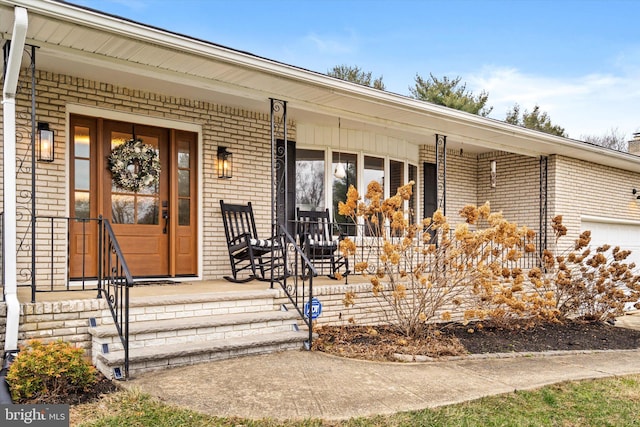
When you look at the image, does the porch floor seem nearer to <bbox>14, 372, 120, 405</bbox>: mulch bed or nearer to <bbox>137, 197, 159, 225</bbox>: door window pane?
<bbox>137, 197, 159, 225</bbox>: door window pane

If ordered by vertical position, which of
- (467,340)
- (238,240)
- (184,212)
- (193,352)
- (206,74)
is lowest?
(467,340)

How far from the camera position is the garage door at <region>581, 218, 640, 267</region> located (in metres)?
10.3

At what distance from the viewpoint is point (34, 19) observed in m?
3.92

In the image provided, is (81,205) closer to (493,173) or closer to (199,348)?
(199,348)

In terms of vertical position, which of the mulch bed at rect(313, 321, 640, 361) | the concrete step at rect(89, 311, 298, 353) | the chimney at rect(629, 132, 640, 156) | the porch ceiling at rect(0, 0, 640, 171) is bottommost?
the mulch bed at rect(313, 321, 640, 361)

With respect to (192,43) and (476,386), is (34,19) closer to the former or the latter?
(192,43)

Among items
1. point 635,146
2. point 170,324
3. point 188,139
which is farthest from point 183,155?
point 635,146

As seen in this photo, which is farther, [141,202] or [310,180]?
[310,180]

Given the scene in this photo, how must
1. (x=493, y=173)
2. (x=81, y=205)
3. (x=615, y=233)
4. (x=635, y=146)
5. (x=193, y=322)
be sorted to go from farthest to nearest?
1. (x=635, y=146)
2. (x=615, y=233)
3. (x=493, y=173)
4. (x=81, y=205)
5. (x=193, y=322)

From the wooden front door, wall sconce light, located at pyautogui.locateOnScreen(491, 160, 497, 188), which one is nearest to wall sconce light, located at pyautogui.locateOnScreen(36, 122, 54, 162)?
the wooden front door

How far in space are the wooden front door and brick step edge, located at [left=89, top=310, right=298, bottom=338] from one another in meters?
1.81

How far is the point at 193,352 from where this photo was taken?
4.19 meters

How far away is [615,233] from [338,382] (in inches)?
371

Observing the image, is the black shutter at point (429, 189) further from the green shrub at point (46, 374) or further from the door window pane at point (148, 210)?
the green shrub at point (46, 374)
